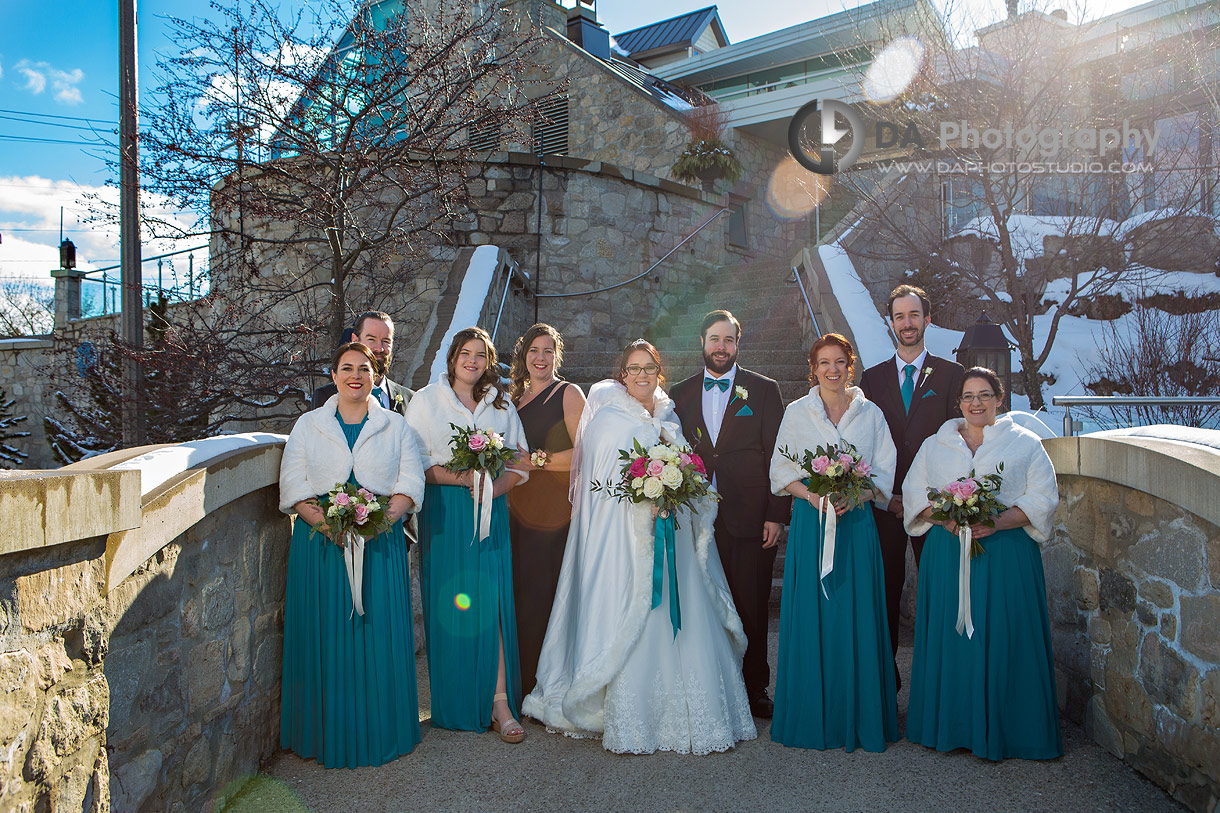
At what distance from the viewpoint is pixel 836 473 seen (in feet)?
12.9

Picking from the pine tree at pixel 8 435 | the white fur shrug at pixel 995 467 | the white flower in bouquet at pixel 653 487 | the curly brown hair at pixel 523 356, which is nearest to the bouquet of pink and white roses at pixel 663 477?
the white flower in bouquet at pixel 653 487

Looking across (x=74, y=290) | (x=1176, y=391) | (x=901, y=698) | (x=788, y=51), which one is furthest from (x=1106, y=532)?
(x=74, y=290)

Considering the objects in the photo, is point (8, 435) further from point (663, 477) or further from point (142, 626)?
point (663, 477)

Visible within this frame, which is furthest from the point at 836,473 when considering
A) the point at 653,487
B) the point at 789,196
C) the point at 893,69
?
the point at 789,196

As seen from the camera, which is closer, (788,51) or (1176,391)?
(1176,391)

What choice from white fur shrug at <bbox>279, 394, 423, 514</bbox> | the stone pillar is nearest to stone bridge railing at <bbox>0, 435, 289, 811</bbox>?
white fur shrug at <bbox>279, 394, 423, 514</bbox>

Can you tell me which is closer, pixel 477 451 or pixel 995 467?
pixel 995 467

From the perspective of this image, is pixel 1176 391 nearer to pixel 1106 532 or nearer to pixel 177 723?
pixel 1106 532

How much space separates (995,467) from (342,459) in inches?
118

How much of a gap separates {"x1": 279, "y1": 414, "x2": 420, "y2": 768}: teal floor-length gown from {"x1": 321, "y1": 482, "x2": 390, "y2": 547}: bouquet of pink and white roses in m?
0.17

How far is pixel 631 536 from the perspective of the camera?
166 inches

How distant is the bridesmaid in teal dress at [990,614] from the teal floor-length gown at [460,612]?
2.08 metres

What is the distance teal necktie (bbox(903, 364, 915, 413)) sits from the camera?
4.70 meters

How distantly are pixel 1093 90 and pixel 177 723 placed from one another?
31.0 feet
